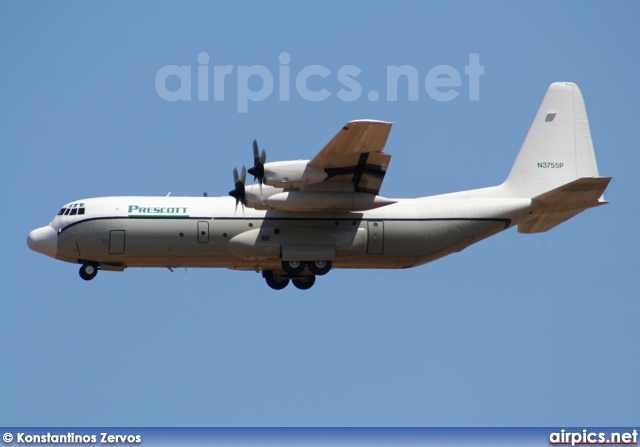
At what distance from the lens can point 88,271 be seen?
120ft

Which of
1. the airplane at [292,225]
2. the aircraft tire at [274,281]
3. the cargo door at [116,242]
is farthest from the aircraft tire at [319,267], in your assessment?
the cargo door at [116,242]

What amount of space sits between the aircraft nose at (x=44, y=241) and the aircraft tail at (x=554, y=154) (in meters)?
13.1

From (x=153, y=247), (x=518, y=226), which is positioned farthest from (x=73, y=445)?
(x=518, y=226)

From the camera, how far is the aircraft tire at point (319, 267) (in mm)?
36188

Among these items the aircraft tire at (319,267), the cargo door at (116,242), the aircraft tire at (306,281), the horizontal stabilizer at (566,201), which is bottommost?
the aircraft tire at (306,281)

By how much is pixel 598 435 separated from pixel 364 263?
324 inches

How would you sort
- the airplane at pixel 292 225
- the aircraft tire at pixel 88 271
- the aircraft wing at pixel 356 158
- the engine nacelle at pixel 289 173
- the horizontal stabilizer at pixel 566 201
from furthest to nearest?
the aircraft tire at pixel 88 271, the horizontal stabilizer at pixel 566 201, the airplane at pixel 292 225, the engine nacelle at pixel 289 173, the aircraft wing at pixel 356 158

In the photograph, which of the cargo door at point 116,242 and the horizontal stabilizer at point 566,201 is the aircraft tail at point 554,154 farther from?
the cargo door at point 116,242

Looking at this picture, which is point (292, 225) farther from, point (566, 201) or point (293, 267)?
point (566, 201)

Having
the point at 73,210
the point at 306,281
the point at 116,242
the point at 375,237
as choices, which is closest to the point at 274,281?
the point at 306,281

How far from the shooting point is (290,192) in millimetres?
35094

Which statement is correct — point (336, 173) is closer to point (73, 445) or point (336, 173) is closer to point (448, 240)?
point (448, 240)

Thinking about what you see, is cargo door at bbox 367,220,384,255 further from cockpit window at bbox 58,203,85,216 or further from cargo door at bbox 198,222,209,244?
cockpit window at bbox 58,203,85,216

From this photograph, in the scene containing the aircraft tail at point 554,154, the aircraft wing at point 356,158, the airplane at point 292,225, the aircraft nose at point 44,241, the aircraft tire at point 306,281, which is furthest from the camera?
the aircraft tail at point 554,154
